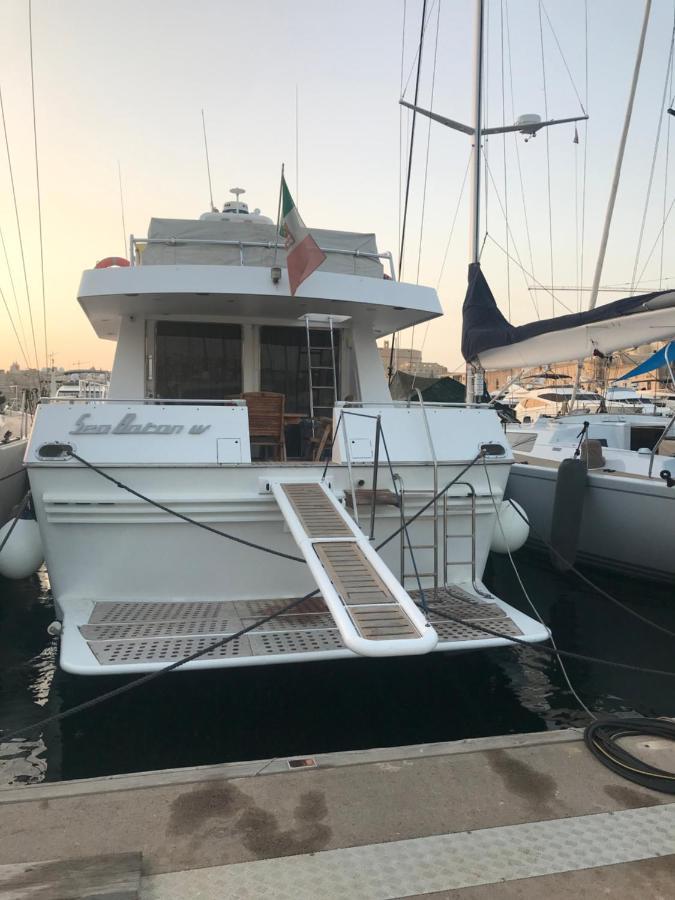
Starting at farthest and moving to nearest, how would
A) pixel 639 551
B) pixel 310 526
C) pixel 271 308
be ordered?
pixel 639 551, pixel 271 308, pixel 310 526

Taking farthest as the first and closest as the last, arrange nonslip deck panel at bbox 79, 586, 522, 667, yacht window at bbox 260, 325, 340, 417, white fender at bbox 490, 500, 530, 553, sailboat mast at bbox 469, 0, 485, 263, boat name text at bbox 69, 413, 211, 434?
1. sailboat mast at bbox 469, 0, 485, 263
2. yacht window at bbox 260, 325, 340, 417
3. white fender at bbox 490, 500, 530, 553
4. boat name text at bbox 69, 413, 211, 434
5. nonslip deck panel at bbox 79, 586, 522, 667

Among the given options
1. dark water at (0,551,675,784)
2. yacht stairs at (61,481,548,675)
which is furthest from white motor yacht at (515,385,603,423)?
yacht stairs at (61,481,548,675)

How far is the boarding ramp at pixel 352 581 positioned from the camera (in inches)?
132

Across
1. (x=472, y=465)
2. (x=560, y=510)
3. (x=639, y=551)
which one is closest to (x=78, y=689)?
(x=472, y=465)

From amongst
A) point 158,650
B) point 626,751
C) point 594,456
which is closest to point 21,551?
point 158,650

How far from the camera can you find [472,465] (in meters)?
5.63

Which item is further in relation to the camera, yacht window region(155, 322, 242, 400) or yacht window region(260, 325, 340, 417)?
yacht window region(260, 325, 340, 417)

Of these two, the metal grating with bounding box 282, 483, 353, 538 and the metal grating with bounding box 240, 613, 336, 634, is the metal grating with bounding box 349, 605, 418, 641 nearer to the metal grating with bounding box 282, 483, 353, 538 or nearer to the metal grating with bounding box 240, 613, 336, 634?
the metal grating with bounding box 282, 483, 353, 538

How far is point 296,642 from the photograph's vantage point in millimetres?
4582

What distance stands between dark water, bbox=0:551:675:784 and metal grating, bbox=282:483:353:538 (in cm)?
146

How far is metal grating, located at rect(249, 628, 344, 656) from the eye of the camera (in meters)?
4.43

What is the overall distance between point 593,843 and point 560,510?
640cm

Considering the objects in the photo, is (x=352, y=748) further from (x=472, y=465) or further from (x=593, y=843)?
(x=472, y=465)

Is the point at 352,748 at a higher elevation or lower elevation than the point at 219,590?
lower
